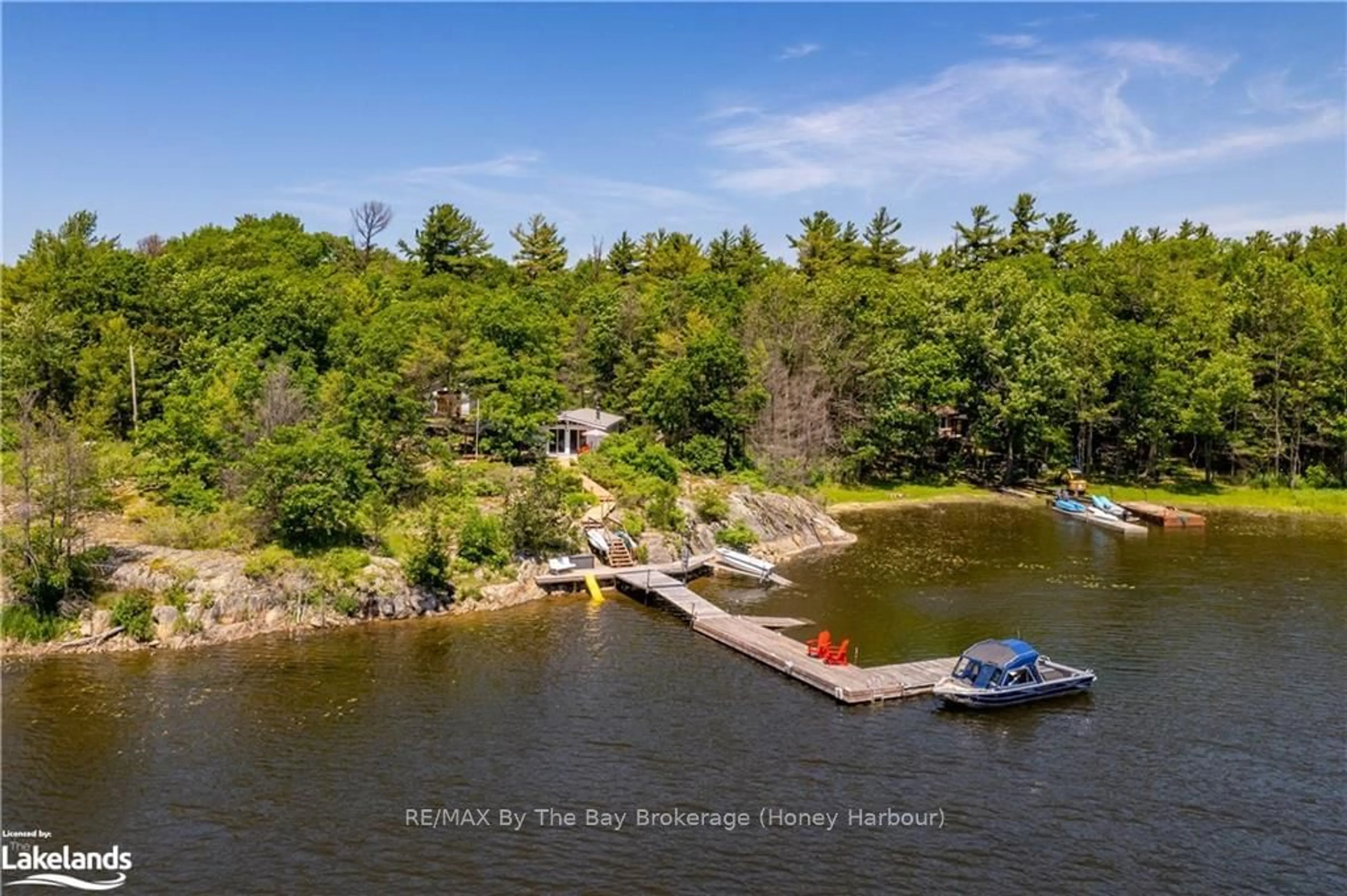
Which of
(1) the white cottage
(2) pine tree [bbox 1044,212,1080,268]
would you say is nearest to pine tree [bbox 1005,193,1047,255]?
(2) pine tree [bbox 1044,212,1080,268]

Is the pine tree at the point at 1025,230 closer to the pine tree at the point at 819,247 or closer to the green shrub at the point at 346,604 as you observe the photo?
the pine tree at the point at 819,247

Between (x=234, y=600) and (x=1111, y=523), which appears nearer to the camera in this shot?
(x=234, y=600)

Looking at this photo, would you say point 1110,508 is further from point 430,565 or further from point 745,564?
point 430,565

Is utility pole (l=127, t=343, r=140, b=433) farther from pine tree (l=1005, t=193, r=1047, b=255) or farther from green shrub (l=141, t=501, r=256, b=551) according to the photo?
pine tree (l=1005, t=193, r=1047, b=255)

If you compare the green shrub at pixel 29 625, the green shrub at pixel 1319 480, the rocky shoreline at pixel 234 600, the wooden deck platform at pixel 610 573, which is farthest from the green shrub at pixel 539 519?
the green shrub at pixel 1319 480

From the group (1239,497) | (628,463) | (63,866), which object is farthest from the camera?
(1239,497)

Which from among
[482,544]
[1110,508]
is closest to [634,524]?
[482,544]

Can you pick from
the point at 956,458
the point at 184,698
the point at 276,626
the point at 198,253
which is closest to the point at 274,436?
the point at 276,626
